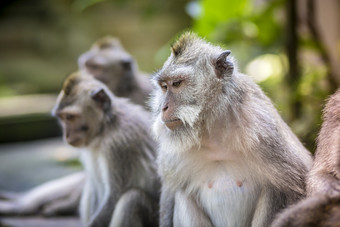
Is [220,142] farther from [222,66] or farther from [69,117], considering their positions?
[69,117]

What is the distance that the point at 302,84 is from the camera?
7.80 m

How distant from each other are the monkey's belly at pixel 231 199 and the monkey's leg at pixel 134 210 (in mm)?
1202

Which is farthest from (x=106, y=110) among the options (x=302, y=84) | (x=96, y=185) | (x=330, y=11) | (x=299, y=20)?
(x=330, y=11)

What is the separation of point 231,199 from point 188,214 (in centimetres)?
38

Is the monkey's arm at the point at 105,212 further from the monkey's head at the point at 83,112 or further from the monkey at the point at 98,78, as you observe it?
the monkey at the point at 98,78

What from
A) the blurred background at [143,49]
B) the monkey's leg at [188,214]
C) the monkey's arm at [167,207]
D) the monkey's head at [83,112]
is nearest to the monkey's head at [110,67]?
the blurred background at [143,49]

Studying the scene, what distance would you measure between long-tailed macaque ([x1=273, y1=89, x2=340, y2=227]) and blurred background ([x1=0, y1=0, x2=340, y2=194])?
1.16 meters

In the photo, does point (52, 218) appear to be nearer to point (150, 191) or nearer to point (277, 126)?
point (150, 191)

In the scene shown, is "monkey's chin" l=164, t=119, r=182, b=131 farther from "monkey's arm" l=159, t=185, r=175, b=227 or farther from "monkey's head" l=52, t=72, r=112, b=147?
"monkey's head" l=52, t=72, r=112, b=147

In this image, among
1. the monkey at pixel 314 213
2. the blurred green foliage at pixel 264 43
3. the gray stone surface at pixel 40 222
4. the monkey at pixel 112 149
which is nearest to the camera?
the monkey at pixel 314 213

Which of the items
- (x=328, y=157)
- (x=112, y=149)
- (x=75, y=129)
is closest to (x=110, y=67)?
(x=75, y=129)

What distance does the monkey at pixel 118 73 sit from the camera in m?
7.03

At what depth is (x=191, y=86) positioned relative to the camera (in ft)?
13.4

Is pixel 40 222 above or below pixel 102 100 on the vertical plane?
below
